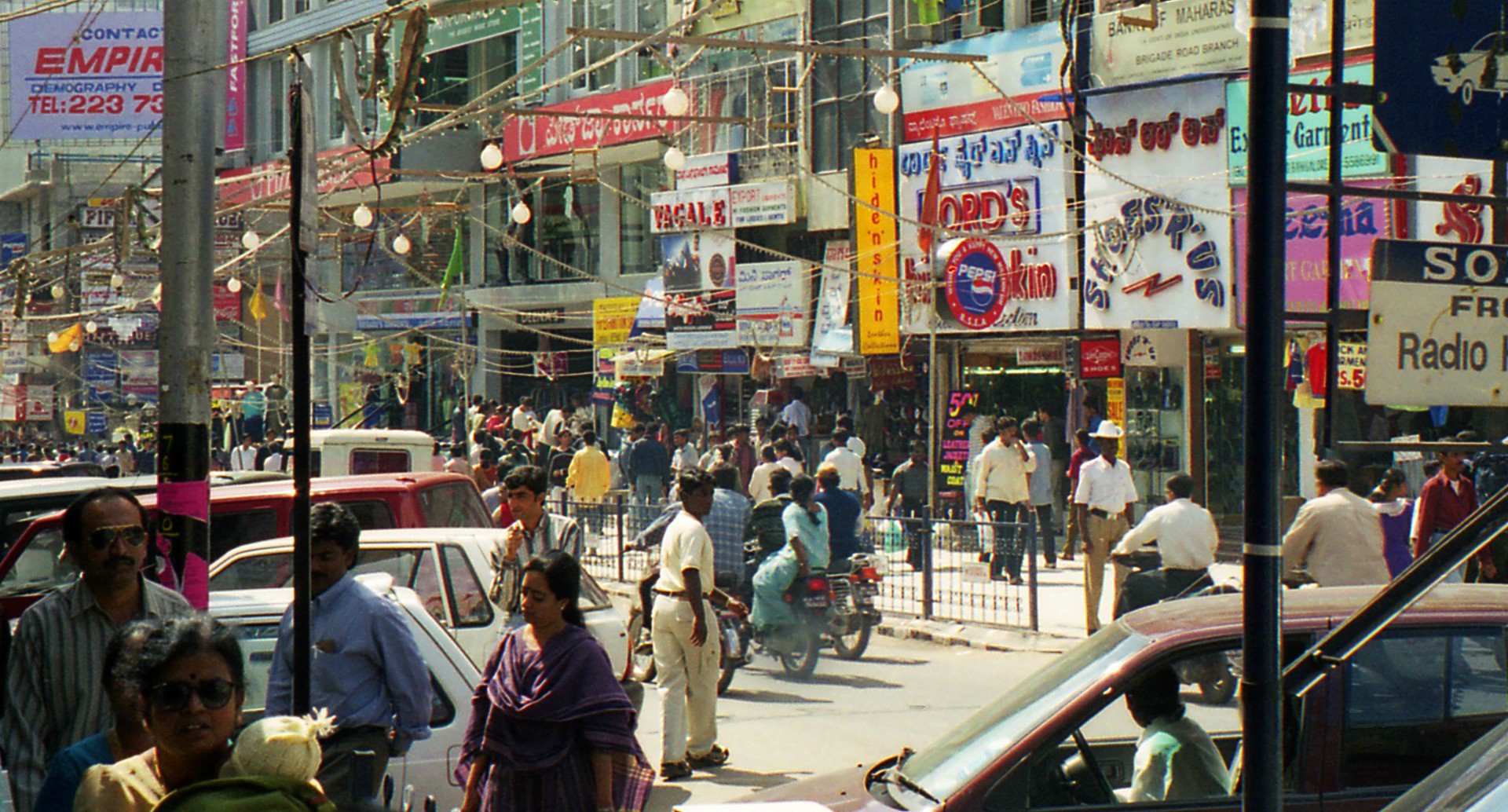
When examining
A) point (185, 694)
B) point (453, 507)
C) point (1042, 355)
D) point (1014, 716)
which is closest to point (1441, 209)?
point (1042, 355)

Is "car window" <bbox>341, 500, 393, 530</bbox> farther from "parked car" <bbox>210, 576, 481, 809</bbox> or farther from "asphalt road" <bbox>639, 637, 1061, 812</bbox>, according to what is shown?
"parked car" <bbox>210, 576, 481, 809</bbox>

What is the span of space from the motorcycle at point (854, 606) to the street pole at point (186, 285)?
6.67 metres

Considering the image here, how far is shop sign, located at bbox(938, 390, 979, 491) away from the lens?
65.9ft

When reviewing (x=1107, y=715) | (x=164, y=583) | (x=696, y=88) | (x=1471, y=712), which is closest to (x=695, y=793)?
(x=164, y=583)

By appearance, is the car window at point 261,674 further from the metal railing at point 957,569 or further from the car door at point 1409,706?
the metal railing at point 957,569

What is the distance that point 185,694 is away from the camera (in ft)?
10.1

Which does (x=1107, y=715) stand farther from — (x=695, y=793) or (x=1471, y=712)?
(x=695, y=793)

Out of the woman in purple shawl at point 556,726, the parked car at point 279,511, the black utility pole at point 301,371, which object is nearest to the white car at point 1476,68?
the woman in purple shawl at point 556,726

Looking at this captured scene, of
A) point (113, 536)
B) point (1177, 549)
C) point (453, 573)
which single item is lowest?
point (1177, 549)

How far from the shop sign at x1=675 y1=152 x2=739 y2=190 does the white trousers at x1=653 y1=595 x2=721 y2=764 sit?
1857cm

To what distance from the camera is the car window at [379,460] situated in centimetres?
1697

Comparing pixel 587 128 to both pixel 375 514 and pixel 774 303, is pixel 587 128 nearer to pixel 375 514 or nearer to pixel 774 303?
pixel 774 303

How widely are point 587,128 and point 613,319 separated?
3717 millimetres

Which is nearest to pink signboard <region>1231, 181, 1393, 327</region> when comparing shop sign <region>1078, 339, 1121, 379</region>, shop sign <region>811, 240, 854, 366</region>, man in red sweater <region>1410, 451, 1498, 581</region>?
shop sign <region>1078, 339, 1121, 379</region>
